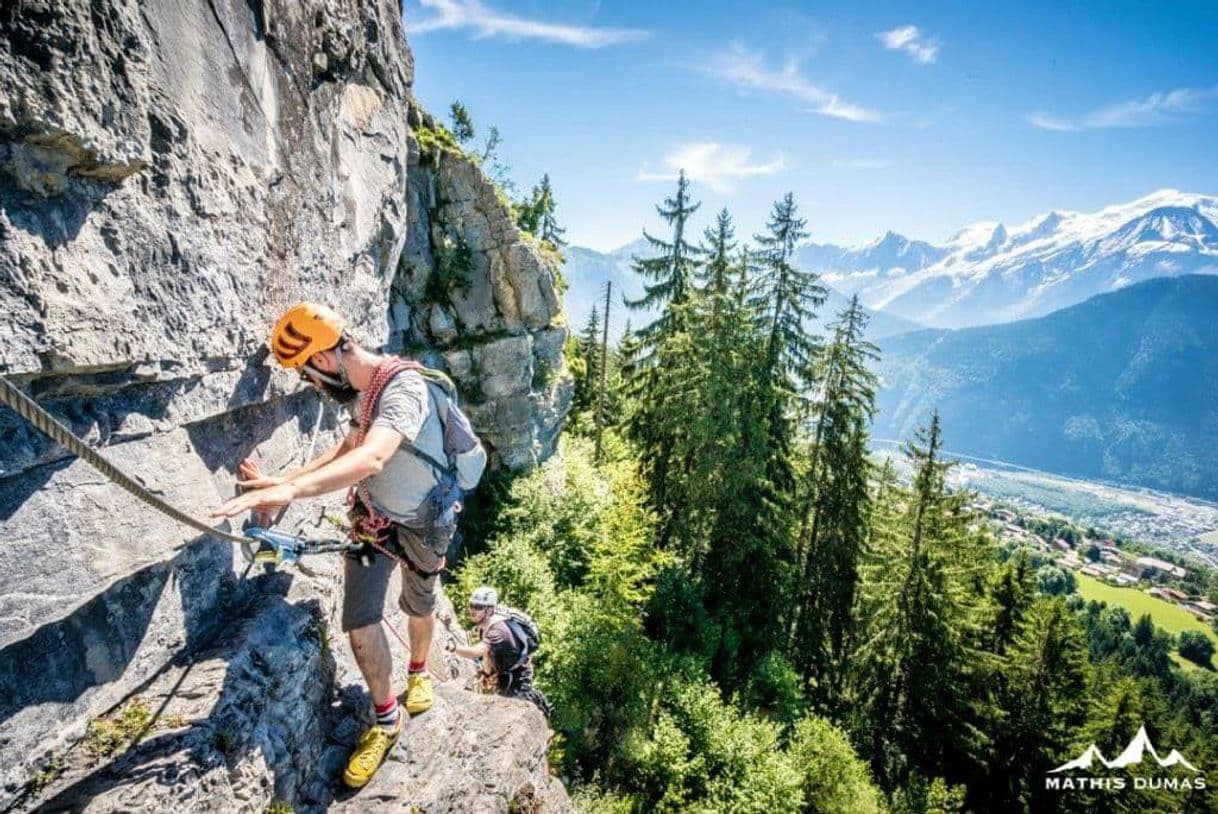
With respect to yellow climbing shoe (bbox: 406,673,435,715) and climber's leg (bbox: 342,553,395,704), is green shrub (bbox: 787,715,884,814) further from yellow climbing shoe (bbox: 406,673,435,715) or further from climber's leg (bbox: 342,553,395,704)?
climber's leg (bbox: 342,553,395,704)

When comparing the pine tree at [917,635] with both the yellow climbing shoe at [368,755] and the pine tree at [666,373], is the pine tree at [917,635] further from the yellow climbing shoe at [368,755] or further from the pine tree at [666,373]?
the yellow climbing shoe at [368,755]

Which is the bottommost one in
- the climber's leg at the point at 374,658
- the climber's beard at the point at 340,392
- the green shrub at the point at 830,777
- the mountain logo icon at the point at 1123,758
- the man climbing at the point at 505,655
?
the mountain logo icon at the point at 1123,758

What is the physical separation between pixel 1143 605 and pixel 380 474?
153 m

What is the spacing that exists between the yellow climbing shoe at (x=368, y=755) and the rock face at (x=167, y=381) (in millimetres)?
210

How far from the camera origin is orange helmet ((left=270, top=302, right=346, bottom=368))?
362cm

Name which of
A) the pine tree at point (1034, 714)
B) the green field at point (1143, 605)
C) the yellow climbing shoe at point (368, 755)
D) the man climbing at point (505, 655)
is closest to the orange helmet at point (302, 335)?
the yellow climbing shoe at point (368, 755)

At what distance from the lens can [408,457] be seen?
152 inches

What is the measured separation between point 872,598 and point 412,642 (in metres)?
21.9

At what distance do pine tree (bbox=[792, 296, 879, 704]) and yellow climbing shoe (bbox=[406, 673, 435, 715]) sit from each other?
68.9 feet

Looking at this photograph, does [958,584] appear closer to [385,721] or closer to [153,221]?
[385,721]

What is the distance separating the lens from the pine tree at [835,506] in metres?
23.2

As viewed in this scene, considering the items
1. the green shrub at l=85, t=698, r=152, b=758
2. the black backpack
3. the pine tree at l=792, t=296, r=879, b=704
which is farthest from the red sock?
the pine tree at l=792, t=296, r=879, b=704

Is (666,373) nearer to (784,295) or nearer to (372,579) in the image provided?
(784,295)

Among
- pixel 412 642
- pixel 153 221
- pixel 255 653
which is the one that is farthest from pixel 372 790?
pixel 153 221
